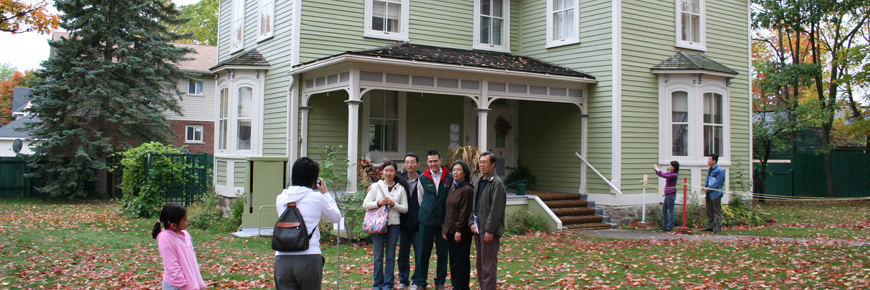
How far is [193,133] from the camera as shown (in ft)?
106

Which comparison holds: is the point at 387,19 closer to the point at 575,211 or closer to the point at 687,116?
the point at 575,211

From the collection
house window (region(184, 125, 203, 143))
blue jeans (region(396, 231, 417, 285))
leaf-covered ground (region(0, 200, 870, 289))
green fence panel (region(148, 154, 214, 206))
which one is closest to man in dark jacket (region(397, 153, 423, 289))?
blue jeans (region(396, 231, 417, 285))

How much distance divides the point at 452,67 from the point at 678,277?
6327mm

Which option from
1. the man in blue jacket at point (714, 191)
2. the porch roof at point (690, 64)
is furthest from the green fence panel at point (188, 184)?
the man in blue jacket at point (714, 191)

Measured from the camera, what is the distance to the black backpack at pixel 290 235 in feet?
15.1

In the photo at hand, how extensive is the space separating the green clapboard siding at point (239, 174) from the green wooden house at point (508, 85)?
0.04m

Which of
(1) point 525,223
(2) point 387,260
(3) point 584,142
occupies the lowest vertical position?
(1) point 525,223

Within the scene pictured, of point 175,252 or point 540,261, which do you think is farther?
point 540,261

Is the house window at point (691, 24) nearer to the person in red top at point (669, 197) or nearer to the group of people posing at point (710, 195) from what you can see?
the group of people posing at point (710, 195)

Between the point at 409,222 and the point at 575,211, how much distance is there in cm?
768

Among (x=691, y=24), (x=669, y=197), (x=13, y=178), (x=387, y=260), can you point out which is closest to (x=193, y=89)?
(x=13, y=178)

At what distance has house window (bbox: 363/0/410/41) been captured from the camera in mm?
14438

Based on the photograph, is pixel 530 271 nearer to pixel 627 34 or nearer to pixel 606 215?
pixel 606 215

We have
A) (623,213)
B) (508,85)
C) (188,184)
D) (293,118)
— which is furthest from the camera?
(188,184)
